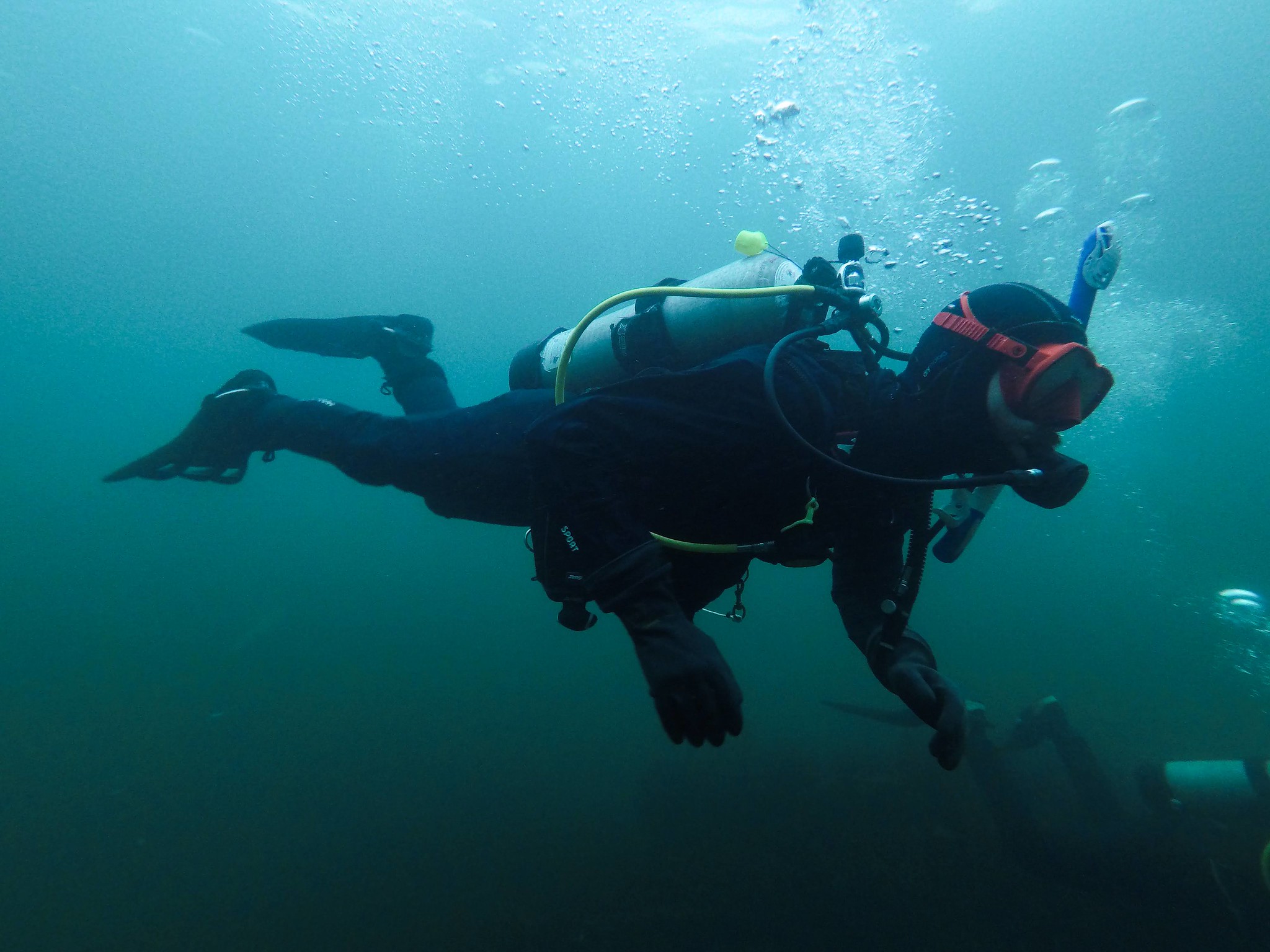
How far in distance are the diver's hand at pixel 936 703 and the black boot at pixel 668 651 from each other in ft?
2.33

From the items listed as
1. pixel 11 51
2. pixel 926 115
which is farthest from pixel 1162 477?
pixel 11 51

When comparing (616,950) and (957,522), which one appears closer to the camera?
(957,522)

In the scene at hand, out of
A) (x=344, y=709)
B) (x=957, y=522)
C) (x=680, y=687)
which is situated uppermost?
(x=957, y=522)

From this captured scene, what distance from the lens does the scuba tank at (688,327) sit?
226 centimetres

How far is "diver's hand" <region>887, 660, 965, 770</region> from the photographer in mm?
1800

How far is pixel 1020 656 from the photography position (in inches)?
696

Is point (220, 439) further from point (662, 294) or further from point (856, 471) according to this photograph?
point (856, 471)

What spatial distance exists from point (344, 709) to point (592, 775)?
5.95 m

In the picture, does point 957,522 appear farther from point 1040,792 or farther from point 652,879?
point 1040,792

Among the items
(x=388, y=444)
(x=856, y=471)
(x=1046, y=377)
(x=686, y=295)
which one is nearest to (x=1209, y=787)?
(x=1046, y=377)

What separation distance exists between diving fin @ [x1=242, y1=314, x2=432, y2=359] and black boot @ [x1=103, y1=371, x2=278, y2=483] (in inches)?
22.7

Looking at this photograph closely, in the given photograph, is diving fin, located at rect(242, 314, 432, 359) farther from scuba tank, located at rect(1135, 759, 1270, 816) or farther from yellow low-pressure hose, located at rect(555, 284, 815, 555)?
scuba tank, located at rect(1135, 759, 1270, 816)

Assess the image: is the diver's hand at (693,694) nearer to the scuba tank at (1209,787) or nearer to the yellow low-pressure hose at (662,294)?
the yellow low-pressure hose at (662,294)

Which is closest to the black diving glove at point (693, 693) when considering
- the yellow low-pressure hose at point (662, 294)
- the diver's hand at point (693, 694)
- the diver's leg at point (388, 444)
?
the diver's hand at point (693, 694)
